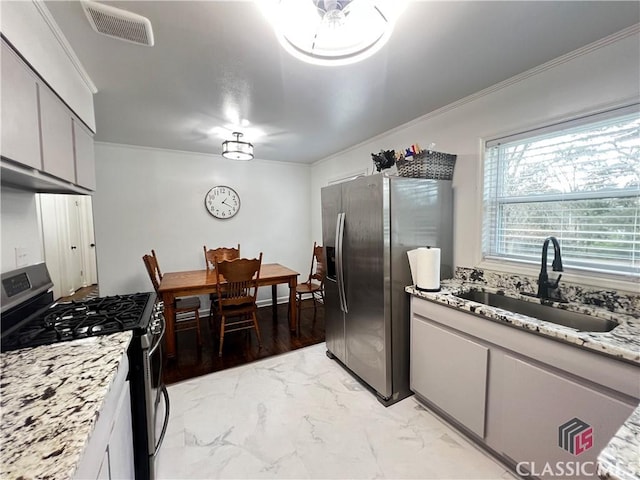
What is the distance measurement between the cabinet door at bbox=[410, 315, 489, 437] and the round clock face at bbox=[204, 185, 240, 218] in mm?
3113

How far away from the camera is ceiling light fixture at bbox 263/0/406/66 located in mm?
1137

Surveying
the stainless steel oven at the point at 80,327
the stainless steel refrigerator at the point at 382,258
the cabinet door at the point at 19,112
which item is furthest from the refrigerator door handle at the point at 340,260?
the cabinet door at the point at 19,112

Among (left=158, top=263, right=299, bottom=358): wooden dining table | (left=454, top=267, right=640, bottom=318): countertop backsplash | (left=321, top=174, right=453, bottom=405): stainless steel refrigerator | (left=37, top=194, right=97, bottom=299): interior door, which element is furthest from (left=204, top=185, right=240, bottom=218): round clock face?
(left=454, top=267, right=640, bottom=318): countertop backsplash

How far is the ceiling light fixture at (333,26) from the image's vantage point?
114 cm

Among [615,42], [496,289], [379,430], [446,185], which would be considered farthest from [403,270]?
[615,42]

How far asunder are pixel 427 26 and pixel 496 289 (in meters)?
1.73

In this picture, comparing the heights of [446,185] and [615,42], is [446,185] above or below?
below

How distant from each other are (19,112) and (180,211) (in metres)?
2.89

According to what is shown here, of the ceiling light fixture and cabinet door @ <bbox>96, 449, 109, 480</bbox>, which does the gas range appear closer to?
cabinet door @ <bbox>96, 449, 109, 480</bbox>

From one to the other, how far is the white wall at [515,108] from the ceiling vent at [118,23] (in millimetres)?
2229

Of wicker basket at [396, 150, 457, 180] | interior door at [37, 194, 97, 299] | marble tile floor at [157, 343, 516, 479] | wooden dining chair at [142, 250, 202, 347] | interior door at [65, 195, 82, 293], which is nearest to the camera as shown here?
marble tile floor at [157, 343, 516, 479]

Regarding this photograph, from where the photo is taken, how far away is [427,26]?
1.37 metres

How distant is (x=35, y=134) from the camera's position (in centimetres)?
111

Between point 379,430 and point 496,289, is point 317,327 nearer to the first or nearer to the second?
point 379,430
